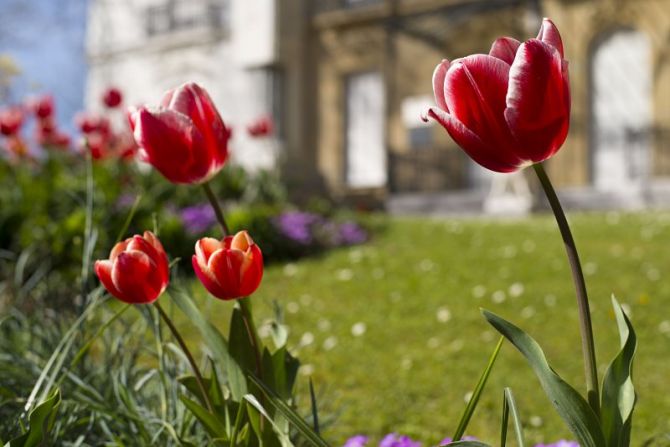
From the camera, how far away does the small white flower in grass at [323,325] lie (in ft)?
16.8

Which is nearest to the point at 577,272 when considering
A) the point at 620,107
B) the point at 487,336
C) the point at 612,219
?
the point at 487,336

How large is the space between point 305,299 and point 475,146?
5099mm

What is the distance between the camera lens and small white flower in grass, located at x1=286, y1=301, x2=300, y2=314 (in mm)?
5684

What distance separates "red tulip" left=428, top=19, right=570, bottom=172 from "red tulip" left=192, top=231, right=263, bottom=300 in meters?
0.37

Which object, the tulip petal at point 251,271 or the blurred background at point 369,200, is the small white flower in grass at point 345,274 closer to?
the blurred background at point 369,200

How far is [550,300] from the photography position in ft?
18.3

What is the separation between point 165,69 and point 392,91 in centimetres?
710

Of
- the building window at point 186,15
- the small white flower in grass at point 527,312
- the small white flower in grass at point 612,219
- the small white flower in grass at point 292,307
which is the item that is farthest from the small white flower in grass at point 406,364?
the building window at point 186,15

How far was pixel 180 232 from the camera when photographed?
7180 millimetres

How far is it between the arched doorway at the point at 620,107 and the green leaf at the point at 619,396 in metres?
15.3

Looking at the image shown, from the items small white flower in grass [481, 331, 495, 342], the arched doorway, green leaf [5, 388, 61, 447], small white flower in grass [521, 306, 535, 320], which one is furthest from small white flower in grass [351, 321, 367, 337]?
the arched doorway

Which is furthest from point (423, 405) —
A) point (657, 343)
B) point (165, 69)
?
point (165, 69)

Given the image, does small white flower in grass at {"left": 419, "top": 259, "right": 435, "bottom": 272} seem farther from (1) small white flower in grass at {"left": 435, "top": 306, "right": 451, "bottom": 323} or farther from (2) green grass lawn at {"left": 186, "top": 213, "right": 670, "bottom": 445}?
(1) small white flower in grass at {"left": 435, "top": 306, "right": 451, "bottom": 323}

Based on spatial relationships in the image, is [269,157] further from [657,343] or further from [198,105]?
[198,105]
